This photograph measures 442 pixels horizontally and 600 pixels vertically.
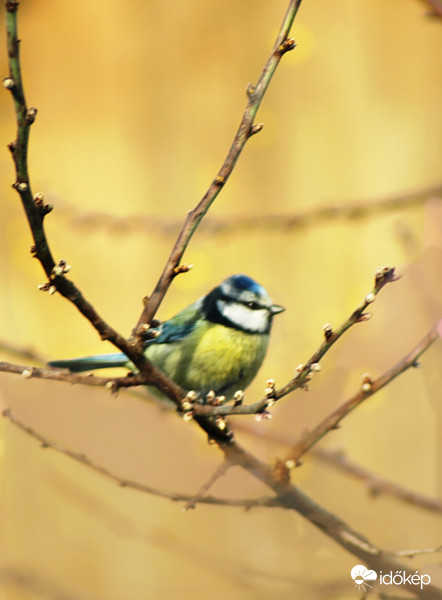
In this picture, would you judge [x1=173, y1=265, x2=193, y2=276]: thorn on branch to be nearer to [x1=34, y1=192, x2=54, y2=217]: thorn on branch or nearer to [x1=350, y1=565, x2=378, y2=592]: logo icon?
[x1=34, y1=192, x2=54, y2=217]: thorn on branch

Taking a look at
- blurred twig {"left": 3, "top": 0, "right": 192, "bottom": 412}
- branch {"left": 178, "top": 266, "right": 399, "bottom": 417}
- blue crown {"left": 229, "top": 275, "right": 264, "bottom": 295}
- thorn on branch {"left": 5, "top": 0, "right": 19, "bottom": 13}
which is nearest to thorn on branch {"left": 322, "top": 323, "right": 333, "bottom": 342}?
branch {"left": 178, "top": 266, "right": 399, "bottom": 417}

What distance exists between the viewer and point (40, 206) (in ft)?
1.10

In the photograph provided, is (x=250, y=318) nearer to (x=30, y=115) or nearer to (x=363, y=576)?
(x=363, y=576)

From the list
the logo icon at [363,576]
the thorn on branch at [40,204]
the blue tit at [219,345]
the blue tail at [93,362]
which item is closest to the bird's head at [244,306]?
the blue tit at [219,345]

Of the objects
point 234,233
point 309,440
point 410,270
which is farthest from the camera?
point 234,233

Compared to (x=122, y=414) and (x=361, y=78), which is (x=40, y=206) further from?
(x=361, y=78)

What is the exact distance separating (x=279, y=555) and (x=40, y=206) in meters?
0.72

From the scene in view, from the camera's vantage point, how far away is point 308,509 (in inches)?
20.6

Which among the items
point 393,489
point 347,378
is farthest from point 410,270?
point 393,489

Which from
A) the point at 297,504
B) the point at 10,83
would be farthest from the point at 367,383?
the point at 10,83

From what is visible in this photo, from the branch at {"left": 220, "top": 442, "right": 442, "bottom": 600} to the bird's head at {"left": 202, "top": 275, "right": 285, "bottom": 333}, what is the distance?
206 millimetres

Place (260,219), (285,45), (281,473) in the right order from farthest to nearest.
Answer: (260,219) < (281,473) < (285,45)

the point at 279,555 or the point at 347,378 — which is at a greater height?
the point at 347,378

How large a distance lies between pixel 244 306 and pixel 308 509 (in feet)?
0.82
